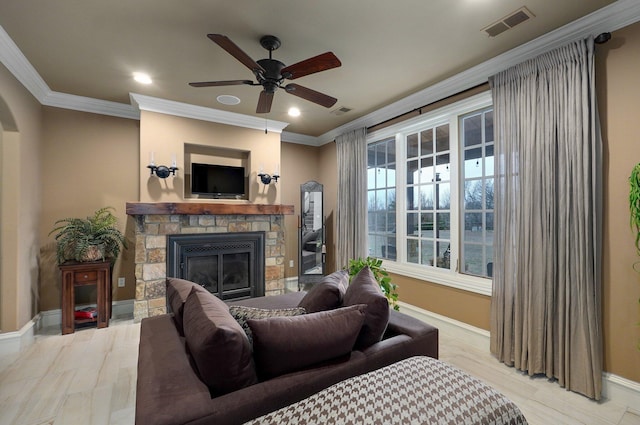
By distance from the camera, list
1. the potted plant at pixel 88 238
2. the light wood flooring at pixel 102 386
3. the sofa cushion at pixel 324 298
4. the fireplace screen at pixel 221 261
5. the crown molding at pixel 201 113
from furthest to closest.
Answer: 1. the fireplace screen at pixel 221 261
2. the crown molding at pixel 201 113
3. the potted plant at pixel 88 238
4. the light wood flooring at pixel 102 386
5. the sofa cushion at pixel 324 298

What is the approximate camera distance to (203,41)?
8.27 feet

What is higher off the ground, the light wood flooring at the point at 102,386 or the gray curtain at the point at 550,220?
the gray curtain at the point at 550,220

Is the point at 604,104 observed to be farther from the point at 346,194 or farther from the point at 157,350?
the point at 157,350

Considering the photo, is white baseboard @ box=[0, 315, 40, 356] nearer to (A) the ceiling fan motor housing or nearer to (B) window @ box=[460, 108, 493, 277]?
(A) the ceiling fan motor housing

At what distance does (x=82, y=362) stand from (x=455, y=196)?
3.97 m

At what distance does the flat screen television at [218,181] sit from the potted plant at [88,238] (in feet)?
3.56

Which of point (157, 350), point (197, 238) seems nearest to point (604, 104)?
point (157, 350)

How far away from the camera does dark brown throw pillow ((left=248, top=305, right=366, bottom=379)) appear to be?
4.16 ft

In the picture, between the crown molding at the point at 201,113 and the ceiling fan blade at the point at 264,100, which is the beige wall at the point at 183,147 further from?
the ceiling fan blade at the point at 264,100

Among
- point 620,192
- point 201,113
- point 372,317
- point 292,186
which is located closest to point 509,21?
point 620,192

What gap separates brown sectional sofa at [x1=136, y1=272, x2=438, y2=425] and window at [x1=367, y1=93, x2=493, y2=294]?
180 centimetres

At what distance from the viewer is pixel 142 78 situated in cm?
318

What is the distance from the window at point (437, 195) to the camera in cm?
309

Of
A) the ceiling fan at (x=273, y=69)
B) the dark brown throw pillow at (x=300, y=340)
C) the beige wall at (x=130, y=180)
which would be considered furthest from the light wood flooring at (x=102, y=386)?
the ceiling fan at (x=273, y=69)
